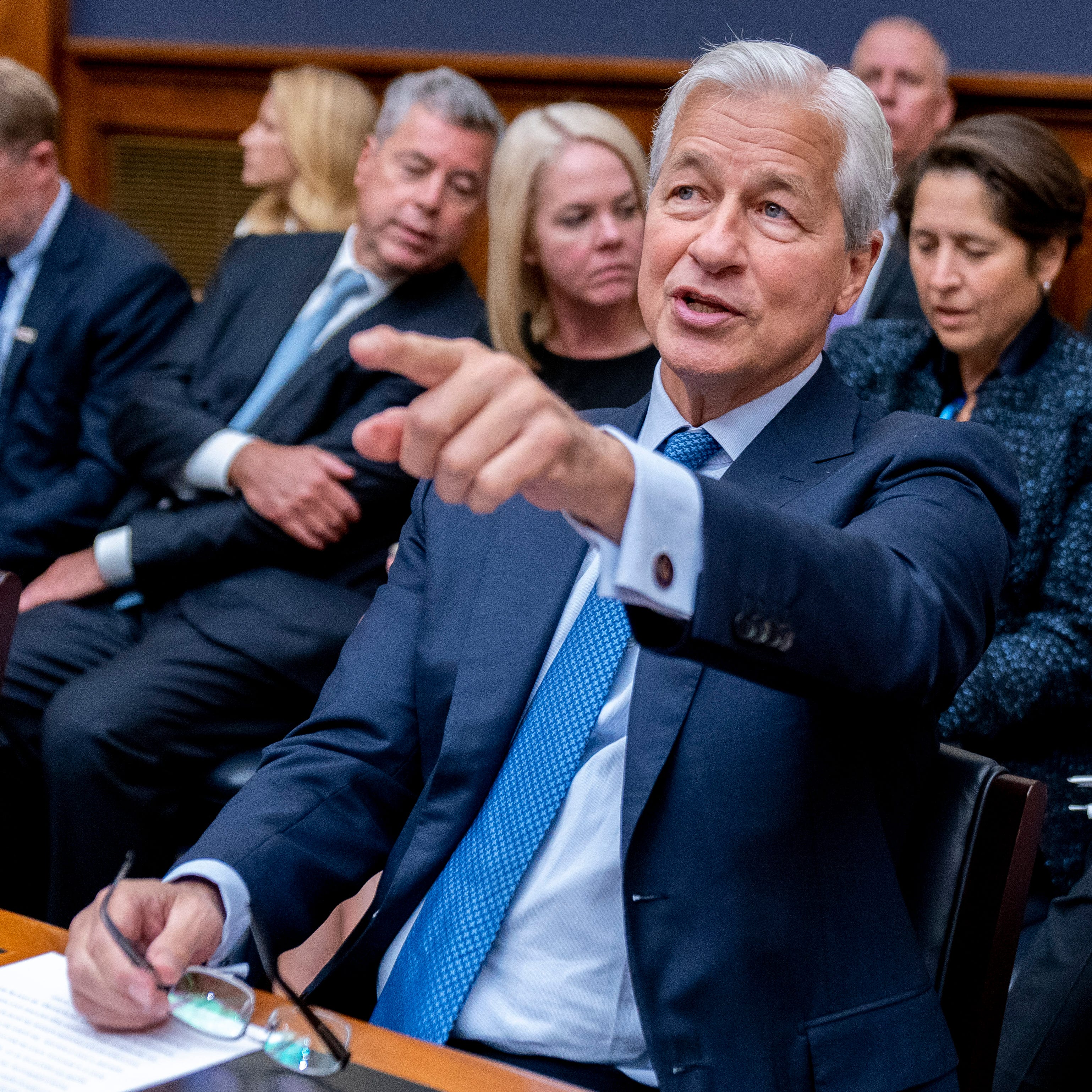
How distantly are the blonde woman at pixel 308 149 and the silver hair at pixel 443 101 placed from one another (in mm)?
497

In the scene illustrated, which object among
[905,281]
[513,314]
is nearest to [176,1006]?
[513,314]

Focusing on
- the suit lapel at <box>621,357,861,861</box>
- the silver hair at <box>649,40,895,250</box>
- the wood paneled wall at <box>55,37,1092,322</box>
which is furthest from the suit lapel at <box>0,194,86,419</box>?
the suit lapel at <box>621,357,861,861</box>

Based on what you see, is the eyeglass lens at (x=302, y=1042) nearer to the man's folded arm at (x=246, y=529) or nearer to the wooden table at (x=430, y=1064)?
the wooden table at (x=430, y=1064)

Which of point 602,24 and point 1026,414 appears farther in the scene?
point 602,24

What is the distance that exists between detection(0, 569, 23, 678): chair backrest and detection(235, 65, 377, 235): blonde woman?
200cm

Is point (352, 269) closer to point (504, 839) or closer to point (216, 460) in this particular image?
point (216, 460)

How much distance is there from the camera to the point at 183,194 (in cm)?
470

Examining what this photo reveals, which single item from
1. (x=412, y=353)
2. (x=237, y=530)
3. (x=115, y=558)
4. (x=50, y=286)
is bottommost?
(x=115, y=558)

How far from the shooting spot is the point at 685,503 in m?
0.94

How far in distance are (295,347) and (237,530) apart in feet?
1.58

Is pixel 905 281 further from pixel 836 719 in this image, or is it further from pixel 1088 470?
pixel 836 719

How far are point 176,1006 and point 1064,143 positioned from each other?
10.8ft

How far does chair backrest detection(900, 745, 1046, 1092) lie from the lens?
124 centimetres

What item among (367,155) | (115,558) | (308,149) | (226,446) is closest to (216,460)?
(226,446)
